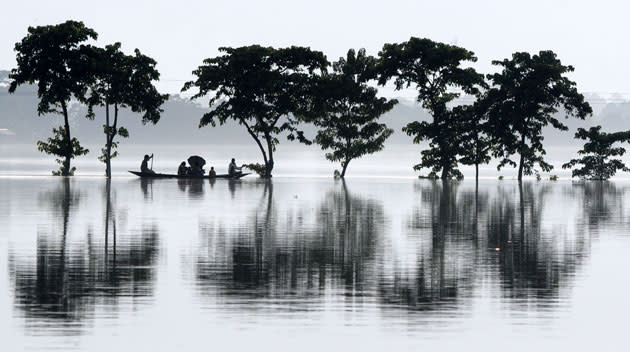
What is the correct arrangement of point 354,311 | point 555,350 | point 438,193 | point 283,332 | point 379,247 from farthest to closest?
1. point 438,193
2. point 379,247
3. point 354,311
4. point 283,332
5. point 555,350

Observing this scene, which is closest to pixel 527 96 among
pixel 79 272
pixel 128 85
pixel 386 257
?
pixel 128 85

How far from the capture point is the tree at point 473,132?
6756cm

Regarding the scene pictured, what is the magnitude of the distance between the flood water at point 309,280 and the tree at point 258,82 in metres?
34.5

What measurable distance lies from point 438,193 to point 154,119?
22.5m

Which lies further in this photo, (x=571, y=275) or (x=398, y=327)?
(x=571, y=275)

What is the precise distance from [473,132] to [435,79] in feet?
12.8

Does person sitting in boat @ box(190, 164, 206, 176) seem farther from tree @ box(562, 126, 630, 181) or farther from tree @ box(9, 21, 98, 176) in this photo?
tree @ box(562, 126, 630, 181)

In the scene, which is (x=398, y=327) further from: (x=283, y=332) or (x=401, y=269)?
(x=401, y=269)

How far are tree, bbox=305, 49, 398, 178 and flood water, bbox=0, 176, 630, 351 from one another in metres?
35.2

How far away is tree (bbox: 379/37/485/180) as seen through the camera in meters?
66.2

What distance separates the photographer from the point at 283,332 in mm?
13117

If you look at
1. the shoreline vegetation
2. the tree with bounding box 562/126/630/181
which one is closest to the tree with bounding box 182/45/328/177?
the shoreline vegetation

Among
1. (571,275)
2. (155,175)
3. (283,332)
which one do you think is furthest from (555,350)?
(155,175)

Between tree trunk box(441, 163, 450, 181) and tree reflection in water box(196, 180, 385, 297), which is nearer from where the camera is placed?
tree reflection in water box(196, 180, 385, 297)
